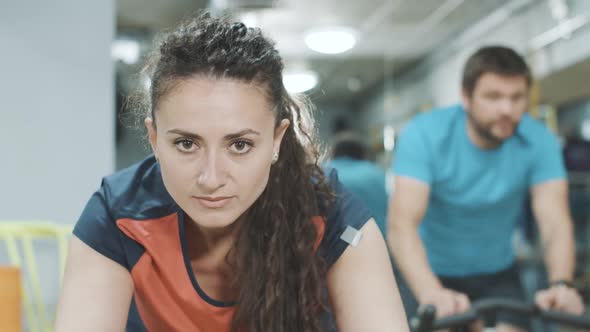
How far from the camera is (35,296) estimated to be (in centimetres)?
214

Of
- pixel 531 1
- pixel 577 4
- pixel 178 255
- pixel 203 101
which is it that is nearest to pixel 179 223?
pixel 178 255

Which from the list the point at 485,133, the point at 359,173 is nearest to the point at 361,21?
the point at 359,173

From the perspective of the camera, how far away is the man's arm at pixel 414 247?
1.67 meters

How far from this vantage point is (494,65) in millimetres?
1817

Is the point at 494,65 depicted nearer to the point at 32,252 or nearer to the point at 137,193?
the point at 137,193

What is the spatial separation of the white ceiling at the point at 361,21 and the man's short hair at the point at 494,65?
8.91 ft

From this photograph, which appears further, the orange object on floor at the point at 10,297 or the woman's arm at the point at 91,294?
the orange object on floor at the point at 10,297

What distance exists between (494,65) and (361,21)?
405cm

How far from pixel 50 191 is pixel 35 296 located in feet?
1.20

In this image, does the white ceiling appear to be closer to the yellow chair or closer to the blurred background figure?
the blurred background figure

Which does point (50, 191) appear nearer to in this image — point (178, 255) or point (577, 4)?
point (178, 255)

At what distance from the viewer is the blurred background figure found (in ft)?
9.71

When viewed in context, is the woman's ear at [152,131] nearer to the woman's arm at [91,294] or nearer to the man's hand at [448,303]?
the woman's arm at [91,294]

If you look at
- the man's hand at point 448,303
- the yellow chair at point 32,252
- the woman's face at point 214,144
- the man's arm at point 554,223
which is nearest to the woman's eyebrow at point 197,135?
the woman's face at point 214,144
